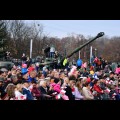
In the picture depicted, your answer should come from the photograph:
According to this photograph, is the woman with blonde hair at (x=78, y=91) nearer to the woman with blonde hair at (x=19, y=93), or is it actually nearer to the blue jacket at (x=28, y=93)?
the blue jacket at (x=28, y=93)

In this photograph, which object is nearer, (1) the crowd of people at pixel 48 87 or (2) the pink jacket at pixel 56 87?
(1) the crowd of people at pixel 48 87

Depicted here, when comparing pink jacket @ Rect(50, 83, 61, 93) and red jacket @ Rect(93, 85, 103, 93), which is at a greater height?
pink jacket @ Rect(50, 83, 61, 93)

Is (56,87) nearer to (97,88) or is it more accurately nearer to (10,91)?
(10,91)

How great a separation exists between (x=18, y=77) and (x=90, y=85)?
2460 mm

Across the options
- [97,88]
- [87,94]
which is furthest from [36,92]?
[97,88]

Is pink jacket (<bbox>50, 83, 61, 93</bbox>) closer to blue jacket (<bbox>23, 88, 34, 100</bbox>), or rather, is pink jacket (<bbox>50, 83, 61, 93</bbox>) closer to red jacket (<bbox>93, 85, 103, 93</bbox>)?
blue jacket (<bbox>23, 88, 34, 100</bbox>)

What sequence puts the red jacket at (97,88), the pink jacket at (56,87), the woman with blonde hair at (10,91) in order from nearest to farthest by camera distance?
the woman with blonde hair at (10,91) < the pink jacket at (56,87) < the red jacket at (97,88)

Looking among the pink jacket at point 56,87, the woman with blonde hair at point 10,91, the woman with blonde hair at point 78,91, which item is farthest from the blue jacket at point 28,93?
the woman with blonde hair at point 78,91

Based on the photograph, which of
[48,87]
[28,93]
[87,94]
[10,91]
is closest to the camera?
[10,91]

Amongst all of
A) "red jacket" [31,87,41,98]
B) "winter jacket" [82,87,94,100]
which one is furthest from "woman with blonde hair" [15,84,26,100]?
"winter jacket" [82,87,94,100]

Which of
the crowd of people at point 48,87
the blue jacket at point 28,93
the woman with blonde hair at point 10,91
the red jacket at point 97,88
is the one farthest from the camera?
the red jacket at point 97,88

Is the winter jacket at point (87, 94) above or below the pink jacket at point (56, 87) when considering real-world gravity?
below
